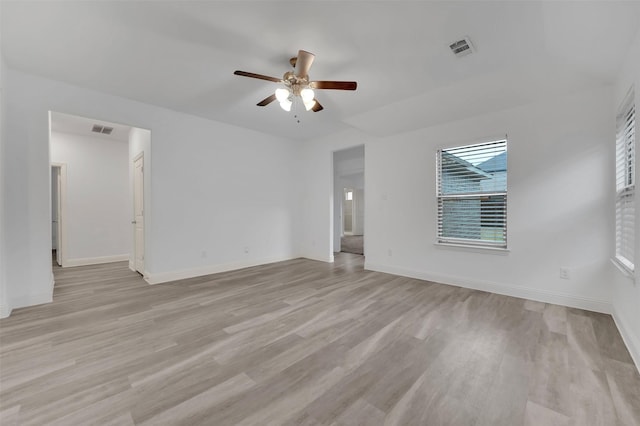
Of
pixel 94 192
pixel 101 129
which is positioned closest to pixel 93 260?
pixel 94 192

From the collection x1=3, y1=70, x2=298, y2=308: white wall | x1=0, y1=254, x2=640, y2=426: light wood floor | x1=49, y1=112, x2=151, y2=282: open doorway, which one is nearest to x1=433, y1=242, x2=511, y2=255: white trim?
x1=0, y1=254, x2=640, y2=426: light wood floor

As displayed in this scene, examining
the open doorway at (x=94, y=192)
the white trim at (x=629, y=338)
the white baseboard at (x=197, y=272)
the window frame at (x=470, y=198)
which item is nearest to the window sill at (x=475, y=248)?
the window frame at (x=470, y=198)

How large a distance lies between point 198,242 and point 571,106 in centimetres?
572

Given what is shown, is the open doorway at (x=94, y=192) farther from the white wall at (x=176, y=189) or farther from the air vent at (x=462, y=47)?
the air vent at (x=462, y=47)

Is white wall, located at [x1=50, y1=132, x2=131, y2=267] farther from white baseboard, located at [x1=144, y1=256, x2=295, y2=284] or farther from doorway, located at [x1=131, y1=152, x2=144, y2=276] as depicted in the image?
white baseboard, located at [x1=144, y1=256, x2=295, y2=284]

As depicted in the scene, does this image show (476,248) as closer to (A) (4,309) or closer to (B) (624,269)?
(B) (624,269)

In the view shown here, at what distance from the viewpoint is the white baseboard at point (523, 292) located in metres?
2.90

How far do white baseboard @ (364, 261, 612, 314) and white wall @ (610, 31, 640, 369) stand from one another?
0.19 m

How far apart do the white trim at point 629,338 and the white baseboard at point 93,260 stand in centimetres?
811

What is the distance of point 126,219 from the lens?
616 cm

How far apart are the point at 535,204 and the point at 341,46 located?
3078 millimetres

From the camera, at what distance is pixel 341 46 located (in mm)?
2486

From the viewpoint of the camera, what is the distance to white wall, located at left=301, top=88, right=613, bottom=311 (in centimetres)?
291

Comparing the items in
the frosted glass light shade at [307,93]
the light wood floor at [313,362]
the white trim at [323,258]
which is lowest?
the light wood floor at [313,362]
